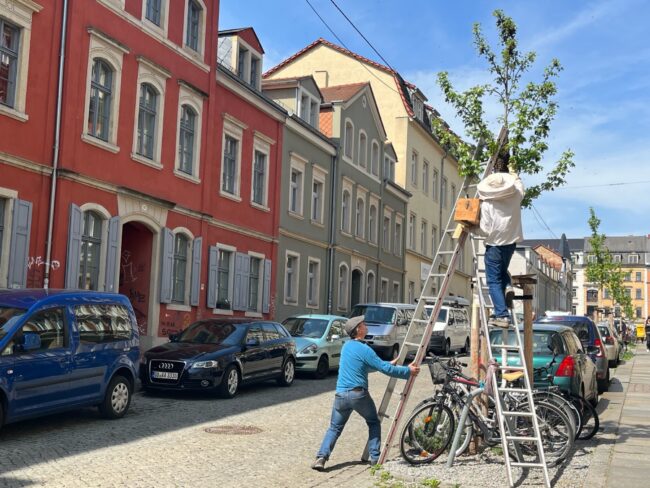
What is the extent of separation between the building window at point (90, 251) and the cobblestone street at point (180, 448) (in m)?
4.88

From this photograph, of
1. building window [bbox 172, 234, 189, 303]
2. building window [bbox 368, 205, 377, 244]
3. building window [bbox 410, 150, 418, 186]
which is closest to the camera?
building window [bbox 172, 234, 189, 303]

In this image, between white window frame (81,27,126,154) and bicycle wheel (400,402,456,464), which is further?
white window frame (81,27,126,154)

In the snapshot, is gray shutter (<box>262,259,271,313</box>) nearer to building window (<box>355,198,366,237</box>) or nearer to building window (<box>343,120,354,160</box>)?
building window (<box>343,120,354,160</box>)

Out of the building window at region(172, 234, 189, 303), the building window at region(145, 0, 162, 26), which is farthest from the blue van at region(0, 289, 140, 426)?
the building window at region(145, 0, 162, 26)

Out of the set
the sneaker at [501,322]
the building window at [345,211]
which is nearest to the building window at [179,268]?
the building window at [345,211]

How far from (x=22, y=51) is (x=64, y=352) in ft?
26.4

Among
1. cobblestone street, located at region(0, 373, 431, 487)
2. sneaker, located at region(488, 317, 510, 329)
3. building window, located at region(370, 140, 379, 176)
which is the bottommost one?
cobblestone street, located at region(0, 373, 431, 487)

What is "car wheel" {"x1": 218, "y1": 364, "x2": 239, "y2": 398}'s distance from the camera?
1417cm

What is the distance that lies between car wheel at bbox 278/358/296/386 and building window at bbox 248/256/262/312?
8522mm

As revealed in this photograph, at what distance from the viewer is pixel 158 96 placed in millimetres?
20422

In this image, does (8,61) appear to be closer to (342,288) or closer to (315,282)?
(315,282)

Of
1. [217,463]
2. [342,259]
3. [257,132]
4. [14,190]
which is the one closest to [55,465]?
[217,463]

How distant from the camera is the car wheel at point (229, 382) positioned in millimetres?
14172

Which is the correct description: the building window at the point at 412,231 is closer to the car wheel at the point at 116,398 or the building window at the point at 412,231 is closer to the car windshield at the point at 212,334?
the car windshield at the point at 212,334
